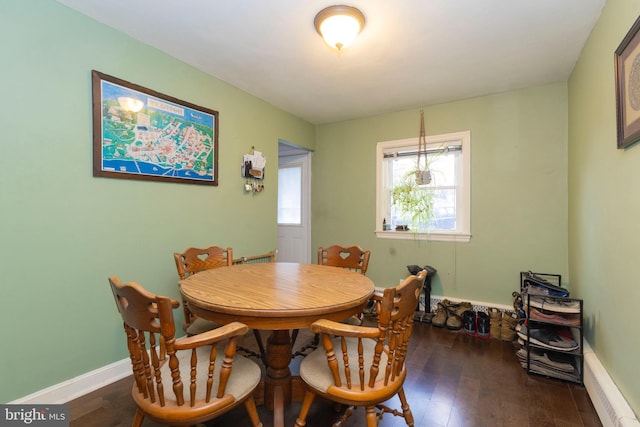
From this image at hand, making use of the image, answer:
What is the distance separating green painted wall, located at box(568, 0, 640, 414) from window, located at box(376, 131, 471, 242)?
37.4 inches

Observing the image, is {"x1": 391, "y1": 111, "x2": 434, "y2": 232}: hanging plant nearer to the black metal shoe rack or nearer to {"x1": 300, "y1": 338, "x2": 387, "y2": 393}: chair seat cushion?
the black metal shoe rack

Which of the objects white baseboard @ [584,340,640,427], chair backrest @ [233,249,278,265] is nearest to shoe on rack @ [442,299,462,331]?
white baseboard @ [584,340,640,427]

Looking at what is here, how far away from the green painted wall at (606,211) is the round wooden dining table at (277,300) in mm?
1319

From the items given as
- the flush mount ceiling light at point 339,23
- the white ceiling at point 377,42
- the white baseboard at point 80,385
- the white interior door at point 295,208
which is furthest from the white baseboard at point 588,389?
the white interior door at point 295,208

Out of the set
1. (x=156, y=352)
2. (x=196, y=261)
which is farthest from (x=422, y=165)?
(x=156, y=352)

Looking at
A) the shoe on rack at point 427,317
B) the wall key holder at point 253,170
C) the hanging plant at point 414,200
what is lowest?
the shoe on rack at point 427,317

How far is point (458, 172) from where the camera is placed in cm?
337

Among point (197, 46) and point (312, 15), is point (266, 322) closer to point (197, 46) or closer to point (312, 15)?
point (312, 15)

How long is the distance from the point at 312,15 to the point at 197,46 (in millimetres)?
969

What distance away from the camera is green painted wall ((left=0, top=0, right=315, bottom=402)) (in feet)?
5.38

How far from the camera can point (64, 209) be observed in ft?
6.00

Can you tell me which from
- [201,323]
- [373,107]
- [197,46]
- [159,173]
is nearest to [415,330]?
[201,323]

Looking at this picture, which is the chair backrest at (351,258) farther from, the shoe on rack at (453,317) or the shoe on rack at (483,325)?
the shoe on rack at (483,325)

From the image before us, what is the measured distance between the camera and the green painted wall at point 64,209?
1.64 meters
